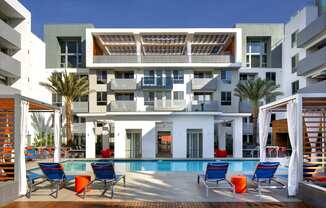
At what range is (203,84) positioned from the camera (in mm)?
28062

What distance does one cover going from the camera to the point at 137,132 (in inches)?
1024

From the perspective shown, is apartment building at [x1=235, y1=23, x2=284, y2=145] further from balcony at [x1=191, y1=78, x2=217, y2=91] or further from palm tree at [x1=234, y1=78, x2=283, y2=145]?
balcony at [x1=191, y1=78, x2=217, y2=91]

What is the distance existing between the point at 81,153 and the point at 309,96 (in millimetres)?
21403

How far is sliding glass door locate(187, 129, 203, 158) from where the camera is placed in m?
25.9

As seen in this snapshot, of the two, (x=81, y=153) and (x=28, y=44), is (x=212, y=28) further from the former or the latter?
(x=28, y=44)

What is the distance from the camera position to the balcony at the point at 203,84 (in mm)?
28047

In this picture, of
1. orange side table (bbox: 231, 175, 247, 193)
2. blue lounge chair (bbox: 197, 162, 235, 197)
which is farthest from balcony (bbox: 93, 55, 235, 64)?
orange side table (bbox: 231, 175, 247, 193)

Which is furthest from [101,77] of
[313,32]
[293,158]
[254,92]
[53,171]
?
[293,158]

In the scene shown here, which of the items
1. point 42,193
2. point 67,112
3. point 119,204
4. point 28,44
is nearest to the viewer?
point 119,204

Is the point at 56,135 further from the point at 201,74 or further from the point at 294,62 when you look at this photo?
the point at 294,62

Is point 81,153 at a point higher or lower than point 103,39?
lower

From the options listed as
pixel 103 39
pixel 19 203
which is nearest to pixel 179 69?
pixel 103 39

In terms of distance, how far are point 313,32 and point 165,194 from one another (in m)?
22.4

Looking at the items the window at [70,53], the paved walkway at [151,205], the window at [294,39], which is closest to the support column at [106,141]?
the window at [70,53]
